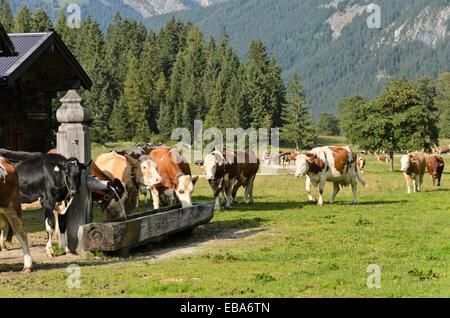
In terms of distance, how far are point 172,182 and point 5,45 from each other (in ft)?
19.6

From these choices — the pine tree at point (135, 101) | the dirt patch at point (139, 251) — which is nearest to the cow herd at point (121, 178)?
the dirt patch at point (139, 251)

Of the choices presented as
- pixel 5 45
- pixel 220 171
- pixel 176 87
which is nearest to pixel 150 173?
pixel 5 45

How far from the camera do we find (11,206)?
12930 millimetres

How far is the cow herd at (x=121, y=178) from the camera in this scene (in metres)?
13.2

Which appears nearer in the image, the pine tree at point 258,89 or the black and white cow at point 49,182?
the black and white cow at point 49,182

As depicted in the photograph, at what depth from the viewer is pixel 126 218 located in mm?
16062

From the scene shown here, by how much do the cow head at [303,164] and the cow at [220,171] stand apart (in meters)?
2.23

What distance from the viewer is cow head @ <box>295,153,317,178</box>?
1049 inches

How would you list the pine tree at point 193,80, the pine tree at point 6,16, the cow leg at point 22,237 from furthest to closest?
1. the pine tree at point 6,16
2. the pine tree at point 193,80
3. the cow leg at point 22,237

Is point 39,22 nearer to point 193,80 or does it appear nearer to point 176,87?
point 176,87

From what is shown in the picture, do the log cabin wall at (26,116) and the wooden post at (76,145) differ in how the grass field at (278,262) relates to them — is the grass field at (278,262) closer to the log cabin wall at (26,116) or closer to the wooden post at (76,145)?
the wooden post at (76,145)

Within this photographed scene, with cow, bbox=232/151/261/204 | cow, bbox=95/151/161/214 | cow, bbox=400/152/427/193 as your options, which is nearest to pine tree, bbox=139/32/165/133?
cow, bbox=400/152/427/193

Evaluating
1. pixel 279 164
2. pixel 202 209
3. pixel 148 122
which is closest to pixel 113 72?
pixel 148 122
